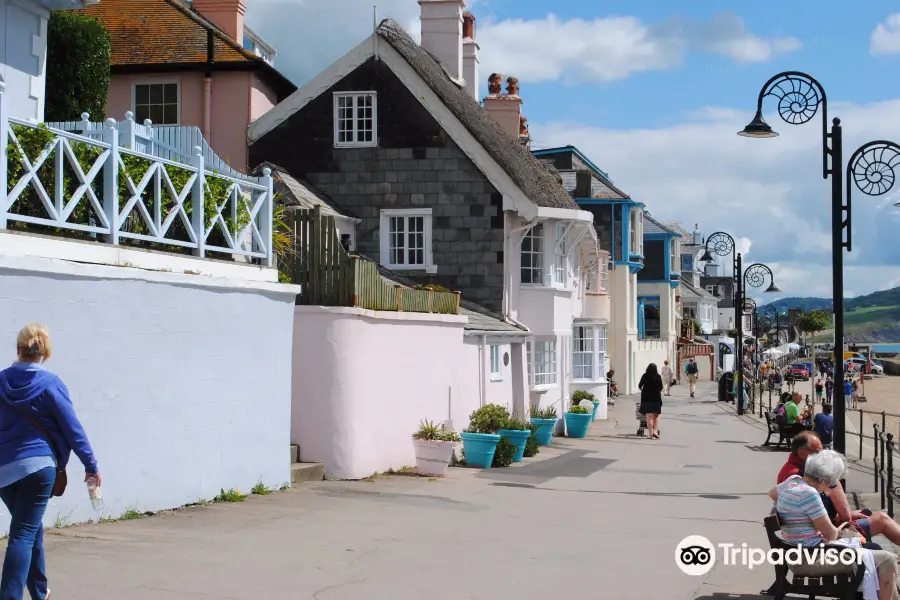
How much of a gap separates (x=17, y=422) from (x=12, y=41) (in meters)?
8.63

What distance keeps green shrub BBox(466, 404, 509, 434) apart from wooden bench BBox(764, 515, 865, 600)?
1067 cm

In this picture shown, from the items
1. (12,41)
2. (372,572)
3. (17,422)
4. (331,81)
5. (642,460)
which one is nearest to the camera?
(17,422)

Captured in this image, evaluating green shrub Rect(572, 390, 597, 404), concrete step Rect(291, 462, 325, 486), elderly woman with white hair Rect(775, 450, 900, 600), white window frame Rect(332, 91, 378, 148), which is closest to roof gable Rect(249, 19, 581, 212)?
white window frame Rect(332, 91, 378, 148)

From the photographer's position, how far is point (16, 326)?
9.08m

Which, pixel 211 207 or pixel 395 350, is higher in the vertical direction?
pixel 211 207

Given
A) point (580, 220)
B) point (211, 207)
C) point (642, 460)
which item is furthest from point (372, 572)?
point (580, 220)

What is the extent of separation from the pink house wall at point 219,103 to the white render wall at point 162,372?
13.2 meters

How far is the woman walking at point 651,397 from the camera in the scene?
25938mm

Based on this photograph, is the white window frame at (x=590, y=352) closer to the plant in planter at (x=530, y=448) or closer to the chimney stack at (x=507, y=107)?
the chimney stack at (x=507, y=107)

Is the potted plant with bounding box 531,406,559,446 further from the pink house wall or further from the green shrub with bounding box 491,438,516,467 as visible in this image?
the pink house wall

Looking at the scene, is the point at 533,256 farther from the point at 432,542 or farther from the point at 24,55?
the point at 432,542

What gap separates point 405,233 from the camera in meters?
25.8

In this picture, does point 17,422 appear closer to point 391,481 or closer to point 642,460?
point 391,481

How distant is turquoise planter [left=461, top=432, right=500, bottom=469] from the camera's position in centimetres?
1834
